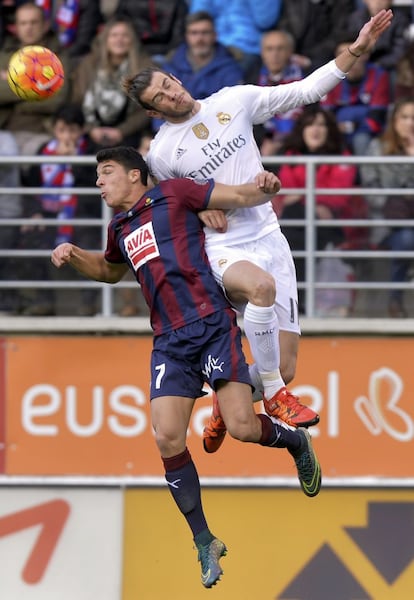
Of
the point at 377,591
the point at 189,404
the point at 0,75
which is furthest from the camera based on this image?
the point at 0,75

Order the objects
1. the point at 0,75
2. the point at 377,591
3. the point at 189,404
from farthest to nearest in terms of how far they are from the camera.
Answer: the point at 0,75 < the point at 377,591 < the point at 189,404

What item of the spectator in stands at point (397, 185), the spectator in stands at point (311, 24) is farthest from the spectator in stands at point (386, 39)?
the spectator in stands at point (397, 185)

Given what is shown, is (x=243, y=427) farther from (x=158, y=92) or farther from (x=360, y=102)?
(x=360, y=102)

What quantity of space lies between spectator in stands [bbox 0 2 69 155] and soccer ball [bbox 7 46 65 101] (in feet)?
8.80

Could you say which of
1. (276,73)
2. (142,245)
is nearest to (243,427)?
(142,245)

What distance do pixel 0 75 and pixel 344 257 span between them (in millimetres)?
2964

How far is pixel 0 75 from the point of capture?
38.0 ft

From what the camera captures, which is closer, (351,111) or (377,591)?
(377,591)

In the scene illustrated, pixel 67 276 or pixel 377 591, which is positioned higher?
pixel 67 276

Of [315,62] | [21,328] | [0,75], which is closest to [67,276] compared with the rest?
[21,328]

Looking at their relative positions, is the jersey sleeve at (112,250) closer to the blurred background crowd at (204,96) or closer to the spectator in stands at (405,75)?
the blurred background crowd at (204,96)

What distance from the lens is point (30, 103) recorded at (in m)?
11.4

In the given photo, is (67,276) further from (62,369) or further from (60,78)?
(60,78)

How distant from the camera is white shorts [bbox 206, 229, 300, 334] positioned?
836cm
